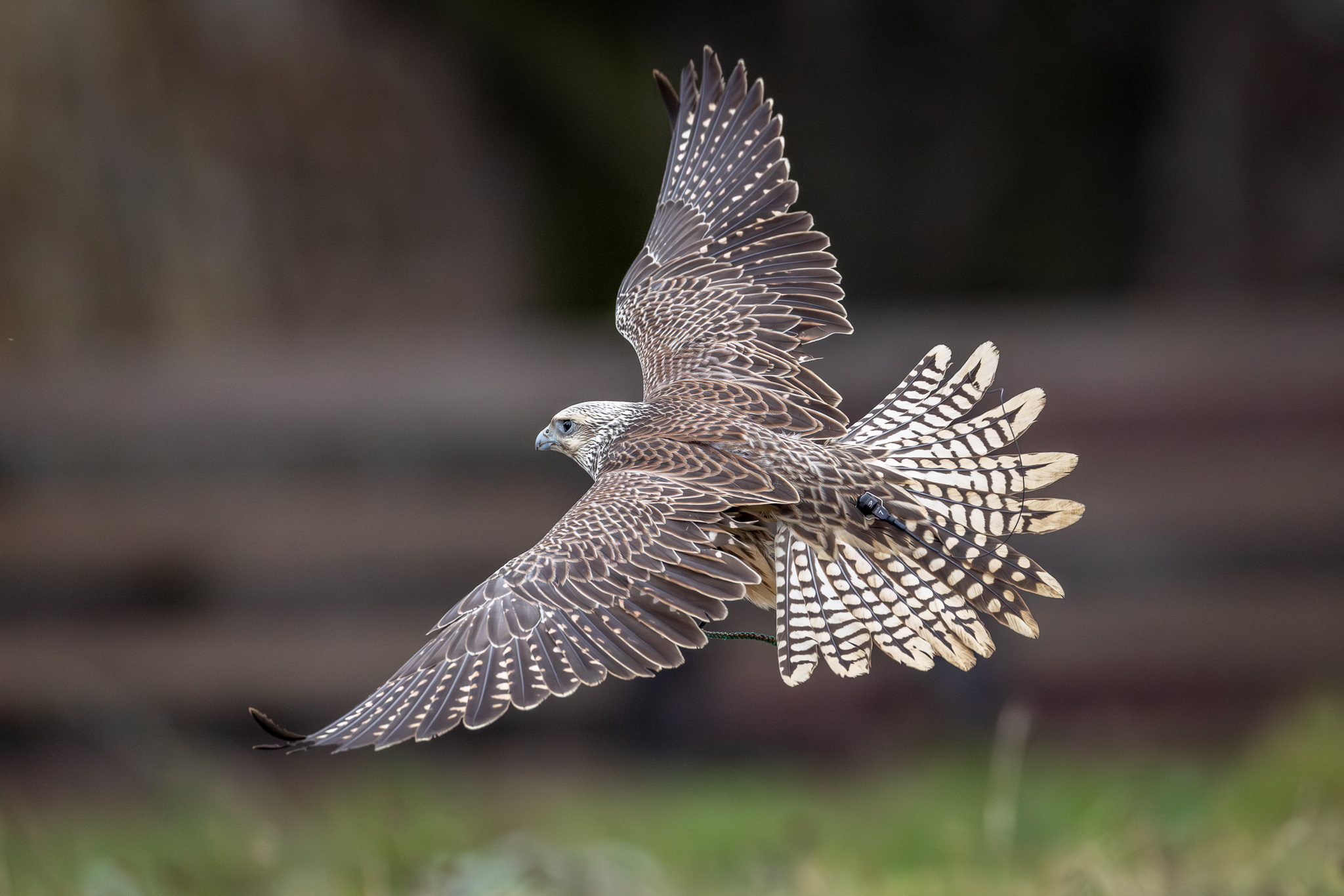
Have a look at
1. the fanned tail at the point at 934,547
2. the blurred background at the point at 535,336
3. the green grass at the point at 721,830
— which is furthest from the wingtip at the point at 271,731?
the blurred background at the point at 535,336

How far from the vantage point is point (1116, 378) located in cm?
643

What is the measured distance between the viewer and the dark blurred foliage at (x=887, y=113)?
7.72 meters

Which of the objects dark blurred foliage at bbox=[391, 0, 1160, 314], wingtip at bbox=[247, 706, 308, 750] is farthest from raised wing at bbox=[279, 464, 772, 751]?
dark blurred foliage at bbox=[391, 0, 1160, 314]

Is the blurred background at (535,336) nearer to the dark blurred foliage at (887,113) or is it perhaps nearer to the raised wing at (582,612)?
the dark blurred foliage at (887,113)

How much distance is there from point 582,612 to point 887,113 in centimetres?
618

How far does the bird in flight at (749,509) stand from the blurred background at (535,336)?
7.60 feet

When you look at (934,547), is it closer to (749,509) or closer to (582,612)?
(749,509)

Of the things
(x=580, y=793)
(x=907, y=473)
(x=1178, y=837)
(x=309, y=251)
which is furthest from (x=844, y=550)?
(x=309, y=251)

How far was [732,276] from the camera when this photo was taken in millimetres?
3510

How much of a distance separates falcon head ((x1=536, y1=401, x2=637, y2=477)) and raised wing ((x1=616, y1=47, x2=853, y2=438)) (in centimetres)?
15

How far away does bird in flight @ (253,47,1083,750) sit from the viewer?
7.56 ft

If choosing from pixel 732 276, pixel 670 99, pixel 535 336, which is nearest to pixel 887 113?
pixel 535 336

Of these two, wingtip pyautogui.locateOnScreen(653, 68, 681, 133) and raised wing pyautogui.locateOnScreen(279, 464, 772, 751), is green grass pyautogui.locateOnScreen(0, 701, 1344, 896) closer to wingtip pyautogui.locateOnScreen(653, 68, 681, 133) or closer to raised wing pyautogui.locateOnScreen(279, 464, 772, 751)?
raised wing pyautogui.locateOnScreen(279, 464, 772, 751)

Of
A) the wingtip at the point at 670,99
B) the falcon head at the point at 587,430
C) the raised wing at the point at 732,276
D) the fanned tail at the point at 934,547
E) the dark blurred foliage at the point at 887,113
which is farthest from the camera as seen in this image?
the dark blurred foliage at the point at 887,113
